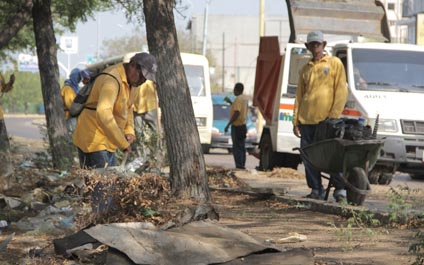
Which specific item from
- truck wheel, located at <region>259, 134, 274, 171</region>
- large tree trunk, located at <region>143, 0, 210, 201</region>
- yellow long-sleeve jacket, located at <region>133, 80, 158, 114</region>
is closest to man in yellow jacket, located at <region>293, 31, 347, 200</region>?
large tree trunk, located at <region>143, 0, 210, 201</region>

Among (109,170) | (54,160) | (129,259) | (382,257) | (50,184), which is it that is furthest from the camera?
(54,160)

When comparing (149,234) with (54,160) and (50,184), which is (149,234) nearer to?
(50,184)

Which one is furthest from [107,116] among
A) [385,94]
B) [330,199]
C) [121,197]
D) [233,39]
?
[233,39]

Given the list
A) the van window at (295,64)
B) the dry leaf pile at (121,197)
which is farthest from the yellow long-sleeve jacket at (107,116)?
the van window at (295,64)

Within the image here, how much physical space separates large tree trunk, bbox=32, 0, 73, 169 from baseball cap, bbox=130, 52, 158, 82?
10.3 metres

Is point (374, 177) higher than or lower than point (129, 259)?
lower

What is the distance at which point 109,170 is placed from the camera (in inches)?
344

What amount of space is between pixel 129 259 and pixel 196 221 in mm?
1298

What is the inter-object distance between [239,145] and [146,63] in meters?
13.4

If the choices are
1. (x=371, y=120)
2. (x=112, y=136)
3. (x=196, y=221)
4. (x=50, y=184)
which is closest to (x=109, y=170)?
(x=112, y=136)

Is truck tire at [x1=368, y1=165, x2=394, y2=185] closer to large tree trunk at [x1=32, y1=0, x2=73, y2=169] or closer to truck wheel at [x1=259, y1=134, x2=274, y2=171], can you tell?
truck wheel at [x1=259, y1=134, x2=274, y2=171]

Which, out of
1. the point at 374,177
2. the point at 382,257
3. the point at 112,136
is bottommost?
the point at 374,177

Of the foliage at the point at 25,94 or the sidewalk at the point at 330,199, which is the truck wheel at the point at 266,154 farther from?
the foliage at the point at 25,94

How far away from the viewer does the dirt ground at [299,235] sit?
25.7 feet
